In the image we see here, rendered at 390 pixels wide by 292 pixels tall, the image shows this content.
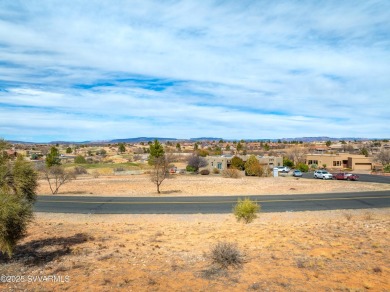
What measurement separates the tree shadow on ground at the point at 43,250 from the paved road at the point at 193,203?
1098cm

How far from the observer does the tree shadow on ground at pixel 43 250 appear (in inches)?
545

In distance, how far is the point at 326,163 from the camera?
93.7 m

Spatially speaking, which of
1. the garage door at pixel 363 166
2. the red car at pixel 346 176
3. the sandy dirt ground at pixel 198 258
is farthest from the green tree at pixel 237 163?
the sandy dirt ground at pixel 198 258

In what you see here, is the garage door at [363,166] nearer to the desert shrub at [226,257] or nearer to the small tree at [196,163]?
the small tree at [196,163]

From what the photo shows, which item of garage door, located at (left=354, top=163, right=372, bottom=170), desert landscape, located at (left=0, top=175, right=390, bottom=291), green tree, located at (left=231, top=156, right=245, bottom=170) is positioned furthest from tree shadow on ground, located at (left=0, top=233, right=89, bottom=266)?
garage door, located at (left=354, top=163, right=372, bottom=170)

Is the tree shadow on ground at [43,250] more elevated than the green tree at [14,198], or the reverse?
the green tree at [14,198]

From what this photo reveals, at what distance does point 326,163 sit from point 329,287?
89343 mm

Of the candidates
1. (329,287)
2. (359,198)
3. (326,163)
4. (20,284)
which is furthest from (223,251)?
(326,163)

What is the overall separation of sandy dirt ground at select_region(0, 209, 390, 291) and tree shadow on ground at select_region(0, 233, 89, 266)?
1.6 inches

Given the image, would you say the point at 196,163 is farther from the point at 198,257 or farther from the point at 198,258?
the point at 198,258

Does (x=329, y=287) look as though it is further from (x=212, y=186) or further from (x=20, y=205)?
(x=212, y=186)

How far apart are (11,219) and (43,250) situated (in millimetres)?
4803

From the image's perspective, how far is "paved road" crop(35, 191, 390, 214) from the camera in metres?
29.4

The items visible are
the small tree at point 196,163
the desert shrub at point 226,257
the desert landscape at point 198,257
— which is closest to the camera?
the desert landscape at point 198,257
